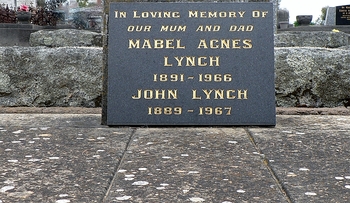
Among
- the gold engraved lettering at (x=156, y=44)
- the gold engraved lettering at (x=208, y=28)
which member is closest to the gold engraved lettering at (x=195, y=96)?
the gold engraved lettering at (x=156, y=44)

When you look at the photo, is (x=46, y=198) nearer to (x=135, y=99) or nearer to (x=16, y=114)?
(x=135, y=99)

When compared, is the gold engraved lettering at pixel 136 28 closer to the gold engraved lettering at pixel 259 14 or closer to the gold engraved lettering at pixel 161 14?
the gold engraved lettering at pixel 161 14

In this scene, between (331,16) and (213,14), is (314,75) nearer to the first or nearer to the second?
(213,14)

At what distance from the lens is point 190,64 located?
10.1ft

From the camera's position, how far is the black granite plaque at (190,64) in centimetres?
304

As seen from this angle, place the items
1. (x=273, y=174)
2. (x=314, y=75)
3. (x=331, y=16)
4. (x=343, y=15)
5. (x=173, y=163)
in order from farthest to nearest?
(x=331, y=16) < (x=343, y=15) < (x=314, y=75) < (x=173, y=163) < (x=273, y=174)

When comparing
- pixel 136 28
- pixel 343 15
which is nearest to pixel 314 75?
pixel 136 28

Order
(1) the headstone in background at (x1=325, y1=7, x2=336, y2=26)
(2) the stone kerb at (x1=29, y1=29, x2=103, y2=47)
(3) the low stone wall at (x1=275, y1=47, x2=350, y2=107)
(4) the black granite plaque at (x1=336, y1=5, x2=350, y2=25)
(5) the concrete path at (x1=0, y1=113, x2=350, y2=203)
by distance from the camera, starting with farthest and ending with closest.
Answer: (1) the headstone in background at (x1=325, y1=7, x2=336, y2=26) < (4) the black granite plaque at (x1=336, y1=5, x2=350, y2=25) < (2) the stone kerb at (x1=29, y1=29, x2=103, y2=47) < (3) the low stone wall at (x1=275, y1=47, x2=350, y2=107) < (5) the concrete path at (x1=0, y1=113, x2=350, y2=203)

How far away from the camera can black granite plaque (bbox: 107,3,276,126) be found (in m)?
3.04

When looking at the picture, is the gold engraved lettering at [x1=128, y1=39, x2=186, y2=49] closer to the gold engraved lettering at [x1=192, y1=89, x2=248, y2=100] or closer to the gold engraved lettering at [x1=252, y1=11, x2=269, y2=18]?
the gold engraved lettering at [x1=192, y1=89, x2=248, y2=100]

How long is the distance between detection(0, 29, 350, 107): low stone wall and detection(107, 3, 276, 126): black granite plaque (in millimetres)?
859

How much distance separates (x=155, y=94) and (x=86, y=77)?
3.52ft

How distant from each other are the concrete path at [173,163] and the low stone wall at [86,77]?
0.88 m

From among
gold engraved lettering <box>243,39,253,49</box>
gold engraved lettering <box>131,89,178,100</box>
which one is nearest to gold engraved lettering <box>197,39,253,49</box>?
gold engraved lettering <box>243,39,253,49</box>
